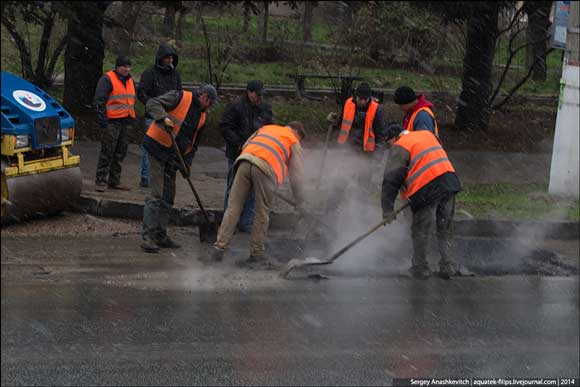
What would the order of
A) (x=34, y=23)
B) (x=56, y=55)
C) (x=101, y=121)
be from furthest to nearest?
(x=56, y=55), (x=34, y=23), (x=101, y=121)

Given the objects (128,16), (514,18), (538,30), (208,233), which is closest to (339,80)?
(538,30)

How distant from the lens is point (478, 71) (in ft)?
56.6

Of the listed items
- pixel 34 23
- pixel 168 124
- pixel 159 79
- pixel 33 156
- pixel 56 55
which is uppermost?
pixel 34 23

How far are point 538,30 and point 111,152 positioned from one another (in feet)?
46.8

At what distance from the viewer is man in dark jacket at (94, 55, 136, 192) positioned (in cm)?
1106

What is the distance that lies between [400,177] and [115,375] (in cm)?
368

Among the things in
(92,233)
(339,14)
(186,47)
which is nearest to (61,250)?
(92,233)

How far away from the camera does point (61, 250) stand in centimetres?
873

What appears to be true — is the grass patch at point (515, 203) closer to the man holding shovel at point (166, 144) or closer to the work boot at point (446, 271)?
the work boot at point (446, 271)

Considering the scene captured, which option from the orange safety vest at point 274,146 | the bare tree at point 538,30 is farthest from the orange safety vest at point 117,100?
the bare tree at point 538,30

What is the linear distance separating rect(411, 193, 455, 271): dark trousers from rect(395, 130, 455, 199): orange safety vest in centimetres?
25

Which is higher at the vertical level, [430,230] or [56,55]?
[56,55]

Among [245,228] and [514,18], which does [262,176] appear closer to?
[245,228]

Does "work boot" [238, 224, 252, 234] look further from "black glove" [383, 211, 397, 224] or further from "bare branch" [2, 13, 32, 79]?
"bare branch" [2, 13, 32, 79]
